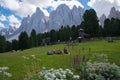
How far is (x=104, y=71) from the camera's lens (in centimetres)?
1387

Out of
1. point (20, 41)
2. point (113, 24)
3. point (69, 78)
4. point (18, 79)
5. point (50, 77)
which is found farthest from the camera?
point (20, 41)

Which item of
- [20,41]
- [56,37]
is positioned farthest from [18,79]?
[56,37]

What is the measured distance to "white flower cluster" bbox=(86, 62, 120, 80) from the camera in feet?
43.0

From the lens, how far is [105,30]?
76.4 m

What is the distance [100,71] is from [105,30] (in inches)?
2505

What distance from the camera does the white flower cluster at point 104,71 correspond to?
13.1 meters

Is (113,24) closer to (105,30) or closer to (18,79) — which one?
(105,30)

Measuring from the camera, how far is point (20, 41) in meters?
81.7

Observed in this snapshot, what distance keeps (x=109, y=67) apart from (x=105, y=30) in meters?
63.8

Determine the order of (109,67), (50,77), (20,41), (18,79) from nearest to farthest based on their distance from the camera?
(50,77), (109,67), (18,79), (20,41)

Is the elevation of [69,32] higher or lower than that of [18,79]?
higher

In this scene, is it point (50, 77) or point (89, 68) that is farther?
point (89, 68)

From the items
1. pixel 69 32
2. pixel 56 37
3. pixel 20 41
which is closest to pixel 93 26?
pixel 69 32

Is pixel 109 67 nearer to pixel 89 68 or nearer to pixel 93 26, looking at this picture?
pixel 89 68
